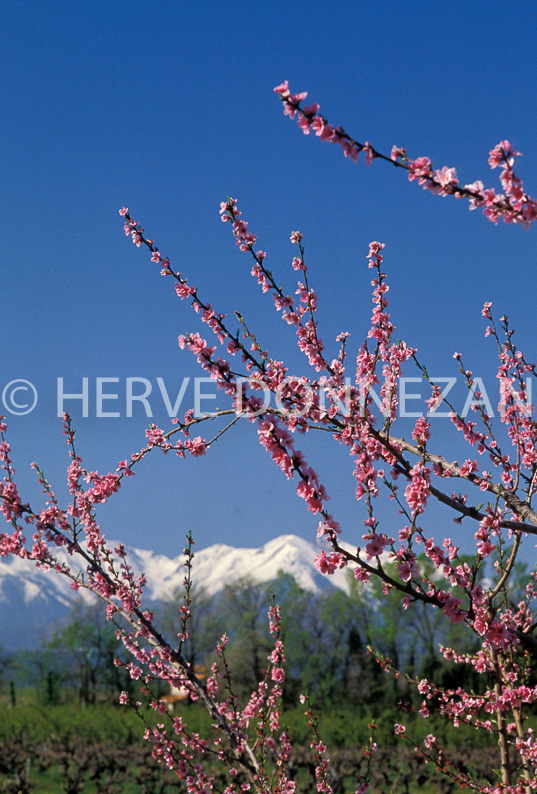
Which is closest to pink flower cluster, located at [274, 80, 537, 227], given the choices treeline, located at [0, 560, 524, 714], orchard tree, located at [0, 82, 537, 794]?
orchard tree, located at [0, 82, 537, 794]

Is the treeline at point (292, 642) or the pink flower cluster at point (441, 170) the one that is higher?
the pink flower cluster at point (441, 170)

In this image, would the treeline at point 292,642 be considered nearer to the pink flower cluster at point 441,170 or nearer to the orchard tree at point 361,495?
the orchard tree at point 361,495

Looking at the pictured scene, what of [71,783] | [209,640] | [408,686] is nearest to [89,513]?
[71,783]

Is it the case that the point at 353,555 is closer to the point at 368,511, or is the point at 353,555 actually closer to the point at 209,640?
the point at 368,511

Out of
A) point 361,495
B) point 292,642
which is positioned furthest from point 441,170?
point 292,642

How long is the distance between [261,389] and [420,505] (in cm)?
125

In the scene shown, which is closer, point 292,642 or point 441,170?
point 441,170

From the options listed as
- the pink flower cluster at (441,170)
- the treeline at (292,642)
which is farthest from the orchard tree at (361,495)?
the treeline at (292,642)

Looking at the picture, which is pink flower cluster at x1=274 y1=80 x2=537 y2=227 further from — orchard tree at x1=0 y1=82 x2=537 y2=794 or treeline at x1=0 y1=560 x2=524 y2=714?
treeline at x1=0 y1=560 x2=524 y2=714

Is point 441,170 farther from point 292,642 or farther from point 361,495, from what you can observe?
point 292,642

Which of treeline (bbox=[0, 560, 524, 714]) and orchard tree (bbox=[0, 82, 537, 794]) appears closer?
orchard tree (bbox=[0, 82, 537, 794])

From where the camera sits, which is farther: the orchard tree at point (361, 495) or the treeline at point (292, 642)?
the treeline at point (292, 642)

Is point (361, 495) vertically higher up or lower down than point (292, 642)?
higher up

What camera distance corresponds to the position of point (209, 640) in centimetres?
3350
